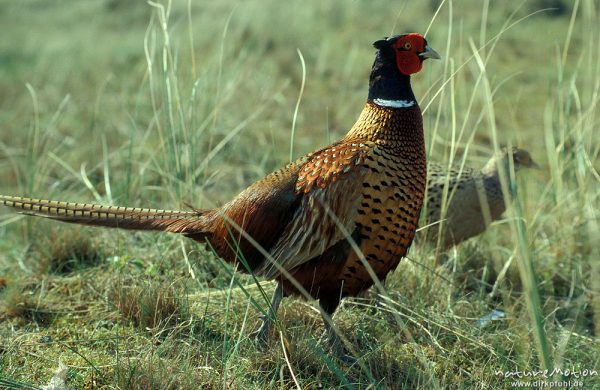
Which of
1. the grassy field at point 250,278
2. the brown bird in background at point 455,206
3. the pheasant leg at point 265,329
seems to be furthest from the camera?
the brown bird in background at point 455,206

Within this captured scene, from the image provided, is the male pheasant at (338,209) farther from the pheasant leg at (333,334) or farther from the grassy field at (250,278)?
the grassy field at (250,278)

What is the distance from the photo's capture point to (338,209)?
8.79ft

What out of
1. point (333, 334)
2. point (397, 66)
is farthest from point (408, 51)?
point (333, 334)

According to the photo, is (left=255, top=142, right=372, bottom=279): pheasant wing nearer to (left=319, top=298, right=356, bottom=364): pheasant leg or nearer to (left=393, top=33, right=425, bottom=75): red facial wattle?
(left=319, top=298, right=356, bottom=364): pheasant leg

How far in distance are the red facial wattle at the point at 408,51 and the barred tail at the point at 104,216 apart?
1.07m

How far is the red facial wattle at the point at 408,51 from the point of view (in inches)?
112

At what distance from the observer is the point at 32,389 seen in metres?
2.30

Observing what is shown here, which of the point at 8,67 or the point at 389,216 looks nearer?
the point at 389,216

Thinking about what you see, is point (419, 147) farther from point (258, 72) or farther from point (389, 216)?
point (258, 72)

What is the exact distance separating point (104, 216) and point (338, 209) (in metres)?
1.01

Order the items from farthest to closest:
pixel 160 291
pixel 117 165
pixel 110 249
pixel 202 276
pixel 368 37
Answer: pixel 368 37
pixel 117 165
pixel 110 249
pixel 202 276
pixel 160 291

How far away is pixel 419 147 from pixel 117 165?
10.5 feet

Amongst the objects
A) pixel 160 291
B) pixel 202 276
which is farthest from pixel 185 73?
pixel 160 291

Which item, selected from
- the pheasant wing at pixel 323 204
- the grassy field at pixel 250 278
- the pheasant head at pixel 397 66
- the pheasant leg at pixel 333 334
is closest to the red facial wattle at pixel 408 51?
the pheasant head at pixel 397 66
